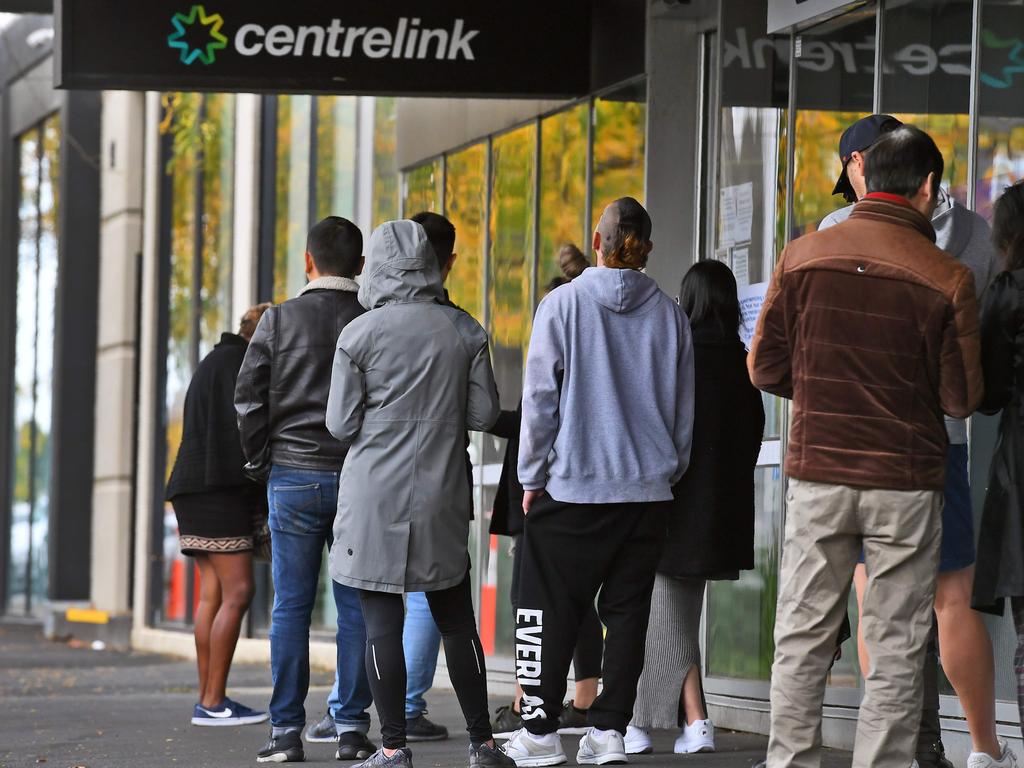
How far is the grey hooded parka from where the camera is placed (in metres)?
6.38

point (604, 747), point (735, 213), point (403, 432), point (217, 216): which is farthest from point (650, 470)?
point (217, 216)

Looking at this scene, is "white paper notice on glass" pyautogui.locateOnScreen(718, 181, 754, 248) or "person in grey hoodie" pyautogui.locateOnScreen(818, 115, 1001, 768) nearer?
"person in grey hoodie" pyautogui.locateOnScreen(818, 115, 1001, 768)

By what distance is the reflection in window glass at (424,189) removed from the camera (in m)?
12.5

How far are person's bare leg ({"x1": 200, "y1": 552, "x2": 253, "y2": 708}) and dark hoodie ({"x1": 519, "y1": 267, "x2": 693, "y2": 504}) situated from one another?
8.29 feet

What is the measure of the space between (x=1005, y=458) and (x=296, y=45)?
15.6ft

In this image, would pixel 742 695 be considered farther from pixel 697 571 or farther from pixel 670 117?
pixel 670 117

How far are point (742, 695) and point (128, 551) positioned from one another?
10.9m

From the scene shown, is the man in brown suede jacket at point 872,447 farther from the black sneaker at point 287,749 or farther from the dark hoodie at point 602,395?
the black sneaker at point 287,749

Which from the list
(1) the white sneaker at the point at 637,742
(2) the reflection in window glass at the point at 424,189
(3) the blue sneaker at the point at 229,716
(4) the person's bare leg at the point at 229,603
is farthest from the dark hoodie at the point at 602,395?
(2) the reflection in window glass at the point at 424,189

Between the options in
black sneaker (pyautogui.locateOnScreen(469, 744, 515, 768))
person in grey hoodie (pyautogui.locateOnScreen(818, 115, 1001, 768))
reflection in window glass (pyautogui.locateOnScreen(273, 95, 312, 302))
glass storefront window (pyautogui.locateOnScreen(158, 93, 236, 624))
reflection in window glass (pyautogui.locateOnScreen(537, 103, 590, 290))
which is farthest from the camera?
glass storefront window (pyautogui.locateOnScreen(158, 93, 236, 624))

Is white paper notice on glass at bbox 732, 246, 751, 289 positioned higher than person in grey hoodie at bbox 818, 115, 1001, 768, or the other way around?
white paper notice on glass at bbox 732, 246, 751, 289

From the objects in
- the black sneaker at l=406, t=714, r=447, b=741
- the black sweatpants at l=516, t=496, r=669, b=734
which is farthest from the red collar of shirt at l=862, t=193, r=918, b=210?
the black sneaker at l=406, t=714, r=447, b=741

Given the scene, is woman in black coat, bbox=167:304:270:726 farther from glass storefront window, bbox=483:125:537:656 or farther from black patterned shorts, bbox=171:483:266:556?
glass storefront window, bbox=483:125:537:656

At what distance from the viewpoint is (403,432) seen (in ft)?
21.1
